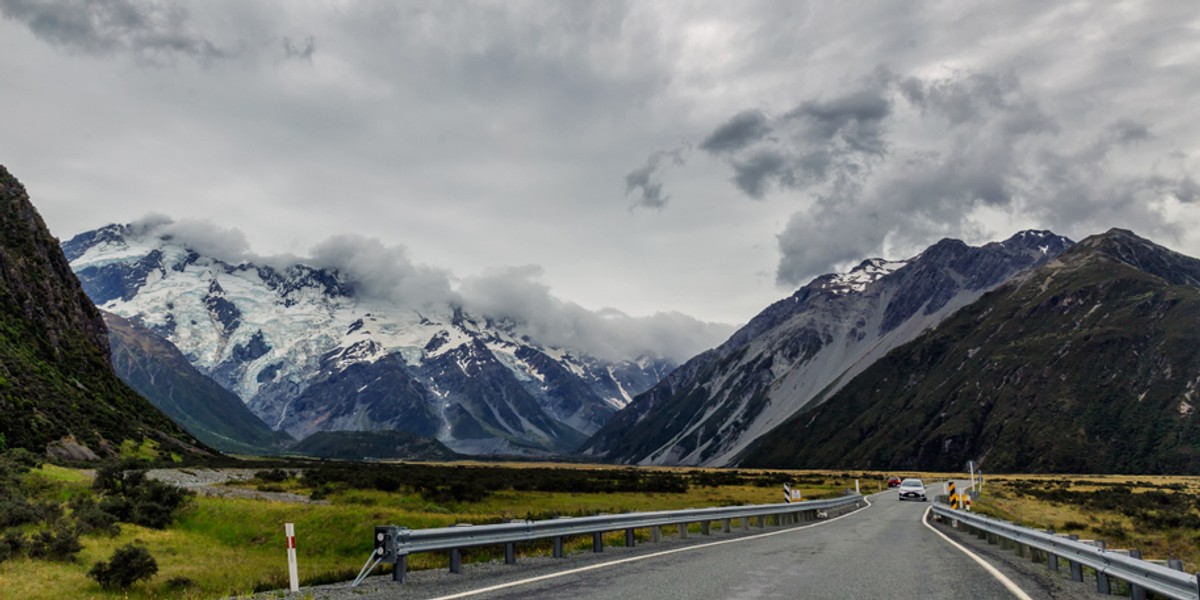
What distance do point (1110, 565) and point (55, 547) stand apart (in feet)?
82.9

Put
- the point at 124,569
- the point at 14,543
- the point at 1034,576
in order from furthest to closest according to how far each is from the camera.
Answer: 1. the point at 14,543
2. the point at 124,569
3. the point at 1034,576

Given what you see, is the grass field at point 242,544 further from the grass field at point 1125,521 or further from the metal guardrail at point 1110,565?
the grass field at point 1125,521

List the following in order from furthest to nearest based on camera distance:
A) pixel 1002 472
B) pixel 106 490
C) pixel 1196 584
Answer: pixel 1002 472 → pixel 106 490 → pixel 1196 584

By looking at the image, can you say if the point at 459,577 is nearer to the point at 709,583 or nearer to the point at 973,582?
the point at 709,583

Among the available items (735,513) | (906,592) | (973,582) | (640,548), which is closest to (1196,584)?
(906,592)

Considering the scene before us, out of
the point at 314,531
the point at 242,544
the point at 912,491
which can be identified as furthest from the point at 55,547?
the point at 912,491

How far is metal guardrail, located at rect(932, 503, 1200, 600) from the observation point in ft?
33.4

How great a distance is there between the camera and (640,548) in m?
20.9

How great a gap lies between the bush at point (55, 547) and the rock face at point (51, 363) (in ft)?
159

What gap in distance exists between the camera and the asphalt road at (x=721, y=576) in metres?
12.3

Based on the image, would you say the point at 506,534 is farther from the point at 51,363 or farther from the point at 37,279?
the point at 37,279

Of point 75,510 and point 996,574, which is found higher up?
point 75,510

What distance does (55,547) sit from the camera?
22469 mm

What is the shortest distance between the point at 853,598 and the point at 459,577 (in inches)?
270
